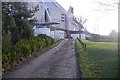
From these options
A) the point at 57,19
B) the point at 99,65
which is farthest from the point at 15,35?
the point at 57,19

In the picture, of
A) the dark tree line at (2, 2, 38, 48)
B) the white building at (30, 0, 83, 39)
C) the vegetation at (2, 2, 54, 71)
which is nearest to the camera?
the vegetation at (2, 2, 54, 71)

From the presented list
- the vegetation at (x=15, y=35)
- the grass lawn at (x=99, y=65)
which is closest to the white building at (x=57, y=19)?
the vegetation at (x=15, y=35)

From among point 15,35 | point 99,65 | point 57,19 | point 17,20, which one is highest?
point 57,19

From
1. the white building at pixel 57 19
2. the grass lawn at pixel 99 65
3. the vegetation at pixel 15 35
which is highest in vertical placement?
the white building at pixel 57 19

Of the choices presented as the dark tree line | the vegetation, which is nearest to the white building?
the dark tree line

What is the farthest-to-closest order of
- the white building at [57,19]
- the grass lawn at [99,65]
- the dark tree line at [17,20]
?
the white building at [57,19], the dark tree line at [17,20], the grass lawn at [99,65]

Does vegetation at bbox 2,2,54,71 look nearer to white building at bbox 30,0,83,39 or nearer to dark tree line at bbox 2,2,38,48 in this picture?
dark tree line at bbox 2,2,38,48

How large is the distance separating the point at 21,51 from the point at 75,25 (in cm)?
9164

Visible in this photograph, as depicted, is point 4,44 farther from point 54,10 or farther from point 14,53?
point 54,10

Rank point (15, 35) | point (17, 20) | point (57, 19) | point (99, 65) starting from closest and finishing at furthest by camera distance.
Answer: point (99, 65) < point (15, 35) < point (17, 20) < point (57, 19)

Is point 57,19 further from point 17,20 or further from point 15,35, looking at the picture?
point 15,35

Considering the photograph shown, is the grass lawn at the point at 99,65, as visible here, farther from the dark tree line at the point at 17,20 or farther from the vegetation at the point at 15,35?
the dark tree line at the point at 17,20

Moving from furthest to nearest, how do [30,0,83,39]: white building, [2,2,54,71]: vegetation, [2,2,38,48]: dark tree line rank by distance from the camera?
[30,0,83,39]: white building, [2,2,38,48]: dark tree line, [2,2,54,71]: vegetation

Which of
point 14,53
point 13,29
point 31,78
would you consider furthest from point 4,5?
point 31,78
